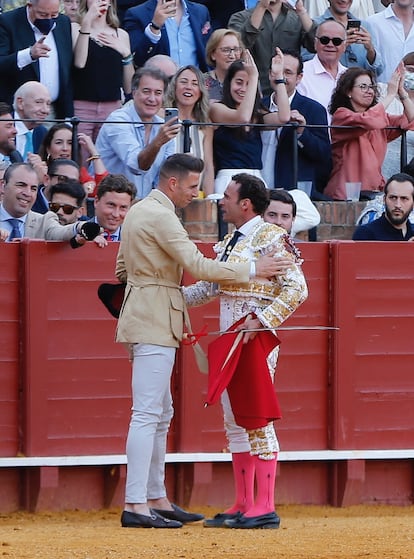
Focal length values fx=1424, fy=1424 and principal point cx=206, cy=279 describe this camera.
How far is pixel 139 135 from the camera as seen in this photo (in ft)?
27.9

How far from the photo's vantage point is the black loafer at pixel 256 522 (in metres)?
6.60

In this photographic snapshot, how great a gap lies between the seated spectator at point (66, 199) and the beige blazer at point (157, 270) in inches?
43.1

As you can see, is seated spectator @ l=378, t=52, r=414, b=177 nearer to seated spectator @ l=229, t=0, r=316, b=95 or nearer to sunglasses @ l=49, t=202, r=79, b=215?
seated spectator @ l=229, t=0, r=316, b=95

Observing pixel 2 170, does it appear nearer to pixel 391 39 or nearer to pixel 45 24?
pixel 45 24

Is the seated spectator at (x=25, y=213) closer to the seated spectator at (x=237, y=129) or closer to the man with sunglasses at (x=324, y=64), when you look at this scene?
the seated spectator at (x=237, y=129)

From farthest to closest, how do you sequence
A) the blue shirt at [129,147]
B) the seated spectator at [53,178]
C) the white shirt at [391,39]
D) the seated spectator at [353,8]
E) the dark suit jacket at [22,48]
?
the seated spectator at [353,8] → the white shirt at [391,39] → the dark suit jacket at [22,48] → the blue shirt at [129,147] → the seated spectator at [53,178]

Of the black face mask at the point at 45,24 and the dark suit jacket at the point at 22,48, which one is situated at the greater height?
the black face mask at the point at 45,24

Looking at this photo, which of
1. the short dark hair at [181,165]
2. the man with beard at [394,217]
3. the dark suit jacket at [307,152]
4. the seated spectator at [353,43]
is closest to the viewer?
the short dark hair at [181,165]

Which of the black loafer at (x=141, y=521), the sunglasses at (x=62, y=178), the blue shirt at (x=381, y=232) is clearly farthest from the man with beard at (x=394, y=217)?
the black loafer at (x=141, y=521)

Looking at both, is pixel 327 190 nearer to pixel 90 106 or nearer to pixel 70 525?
pixel 90 106

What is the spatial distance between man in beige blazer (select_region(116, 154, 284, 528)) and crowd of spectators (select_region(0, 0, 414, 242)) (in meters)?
1.04

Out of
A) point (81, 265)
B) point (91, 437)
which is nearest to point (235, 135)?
point (81, 265)

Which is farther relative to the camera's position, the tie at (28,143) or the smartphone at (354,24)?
the smartphone at (354,24)

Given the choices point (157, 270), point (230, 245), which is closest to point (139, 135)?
point (230, 245)
